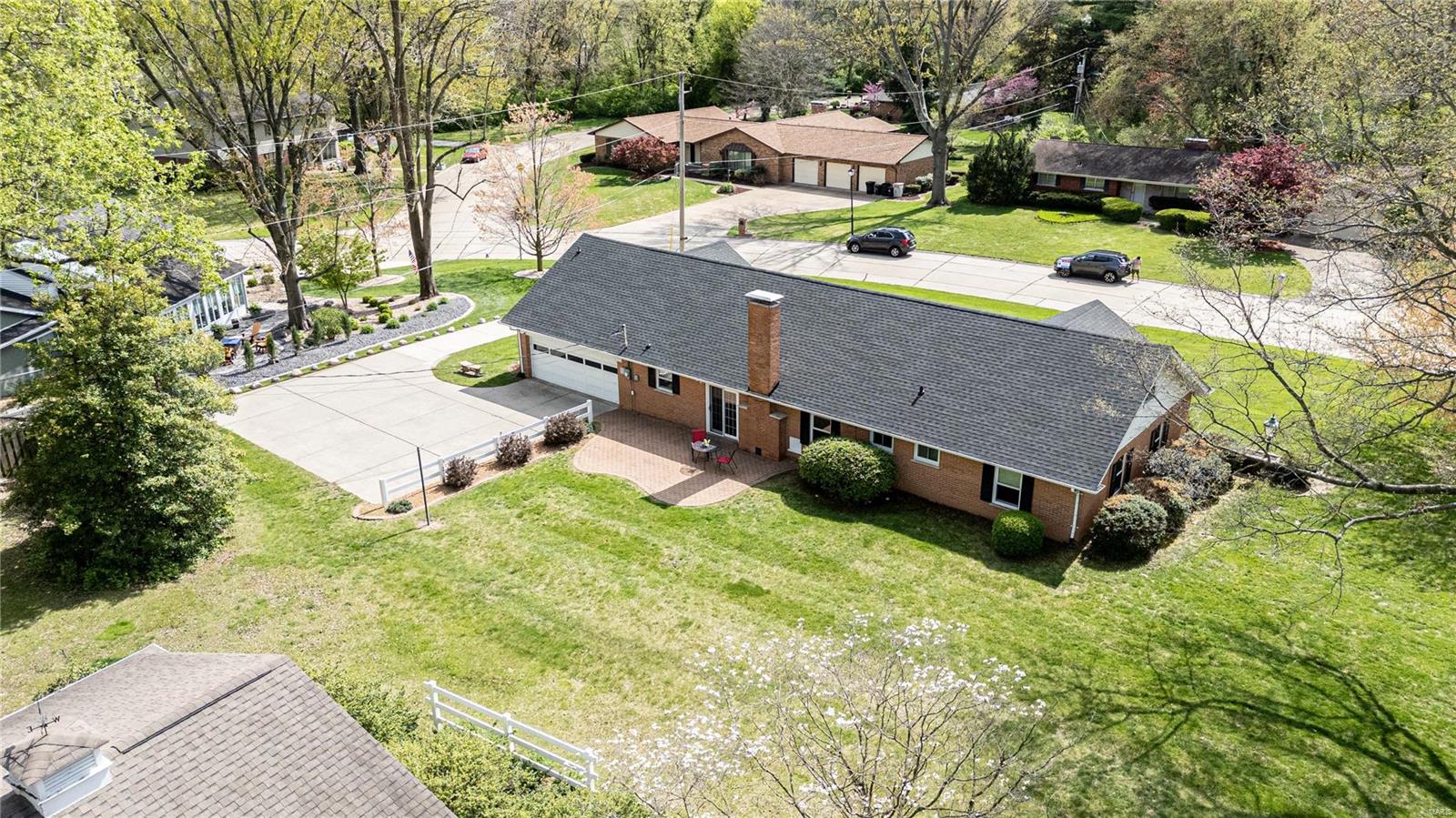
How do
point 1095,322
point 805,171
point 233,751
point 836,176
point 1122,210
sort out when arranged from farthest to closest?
point 805,171 → point 836,176 → point 1122,210 → point 1095,322 → point 233,751

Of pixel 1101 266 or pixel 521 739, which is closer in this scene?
pixel 521 739

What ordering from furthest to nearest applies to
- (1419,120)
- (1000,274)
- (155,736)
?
(1000,274) → (1419,120) → (155,736)

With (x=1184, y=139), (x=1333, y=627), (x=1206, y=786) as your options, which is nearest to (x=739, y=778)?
(x=1206, y=786)

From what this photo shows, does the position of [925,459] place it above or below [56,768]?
below

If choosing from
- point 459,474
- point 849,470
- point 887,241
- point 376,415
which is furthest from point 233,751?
point 887,241

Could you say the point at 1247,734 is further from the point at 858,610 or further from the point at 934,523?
the point at 934,523

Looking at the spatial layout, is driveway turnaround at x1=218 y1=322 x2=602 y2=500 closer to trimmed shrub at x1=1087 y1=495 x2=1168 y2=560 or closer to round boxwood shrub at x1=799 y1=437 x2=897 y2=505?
round boxwood shrub at x1=799 y1=437 x2=897 y2=505

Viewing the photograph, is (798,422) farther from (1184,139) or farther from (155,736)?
(1184,139)
